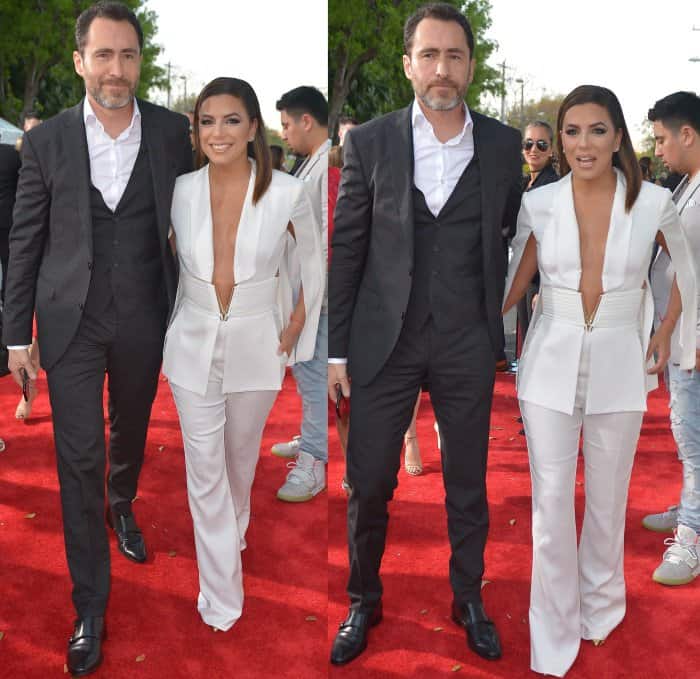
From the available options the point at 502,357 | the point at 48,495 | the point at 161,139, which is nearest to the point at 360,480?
the point at 502,357

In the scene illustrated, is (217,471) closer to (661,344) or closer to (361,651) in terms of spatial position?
(361,651)

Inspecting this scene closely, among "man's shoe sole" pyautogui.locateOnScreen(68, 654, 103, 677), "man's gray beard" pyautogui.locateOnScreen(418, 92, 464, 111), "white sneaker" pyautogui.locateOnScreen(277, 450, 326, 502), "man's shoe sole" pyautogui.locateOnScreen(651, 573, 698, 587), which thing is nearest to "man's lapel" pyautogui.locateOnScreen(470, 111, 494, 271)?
"man's gray beard" pyautogui.locateOnScreen(418, 92, 464, 111)

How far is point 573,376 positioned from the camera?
2.80 metres

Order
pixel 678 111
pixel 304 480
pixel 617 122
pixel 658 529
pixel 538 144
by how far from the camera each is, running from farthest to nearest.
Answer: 1. pixel 538 144
2. pixel 304 480
3. pixel 658 529
4. pixel 678 111
5. pixel 617 122

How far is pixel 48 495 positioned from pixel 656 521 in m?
2.92

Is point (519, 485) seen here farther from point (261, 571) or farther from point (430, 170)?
point (430, 170)

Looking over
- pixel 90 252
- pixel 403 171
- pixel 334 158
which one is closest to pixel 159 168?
pixel 90 252

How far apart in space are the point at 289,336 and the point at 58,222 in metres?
0.87

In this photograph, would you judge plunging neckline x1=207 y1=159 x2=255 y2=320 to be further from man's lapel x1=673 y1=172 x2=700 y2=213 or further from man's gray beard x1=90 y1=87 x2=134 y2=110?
man's lapel x1=673 y1=172 x2=700 y2=213

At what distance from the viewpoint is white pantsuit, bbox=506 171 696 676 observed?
108 inches

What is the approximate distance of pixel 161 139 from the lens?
300cm

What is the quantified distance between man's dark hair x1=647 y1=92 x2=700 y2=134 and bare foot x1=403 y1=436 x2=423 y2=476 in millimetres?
2046

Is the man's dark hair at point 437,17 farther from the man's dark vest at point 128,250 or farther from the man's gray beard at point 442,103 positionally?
the man's dark vest at point 128,250

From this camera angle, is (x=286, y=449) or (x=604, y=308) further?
(x=286, y=449)
